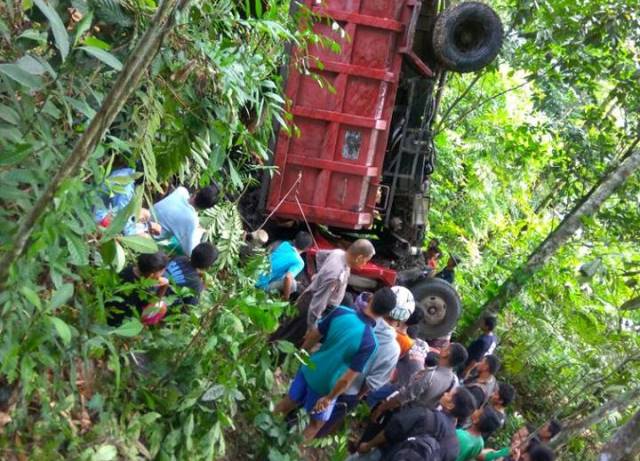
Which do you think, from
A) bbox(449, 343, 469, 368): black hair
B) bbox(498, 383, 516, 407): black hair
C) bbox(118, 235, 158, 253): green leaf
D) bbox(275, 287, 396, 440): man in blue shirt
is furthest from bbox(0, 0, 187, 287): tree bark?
bbox(498, 383, 516, 407): black hair

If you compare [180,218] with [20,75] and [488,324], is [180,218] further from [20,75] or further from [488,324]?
[488,324]

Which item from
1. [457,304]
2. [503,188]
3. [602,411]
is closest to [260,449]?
[602,411]

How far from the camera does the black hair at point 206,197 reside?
508 cm

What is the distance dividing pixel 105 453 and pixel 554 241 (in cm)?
607

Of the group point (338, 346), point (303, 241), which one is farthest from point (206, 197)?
point (303, 241)

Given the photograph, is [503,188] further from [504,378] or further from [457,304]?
[457,304]

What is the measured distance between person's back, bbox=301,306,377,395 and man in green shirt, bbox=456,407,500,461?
949 mm

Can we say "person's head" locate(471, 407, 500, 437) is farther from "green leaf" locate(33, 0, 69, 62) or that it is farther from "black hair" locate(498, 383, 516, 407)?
"green leaf" locate(33, 0, 69, 62)

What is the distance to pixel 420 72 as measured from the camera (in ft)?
26.1

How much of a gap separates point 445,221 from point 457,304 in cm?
379

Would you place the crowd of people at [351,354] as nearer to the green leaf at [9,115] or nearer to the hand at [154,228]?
the hand at [154,228]

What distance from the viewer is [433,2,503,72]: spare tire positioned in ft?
25.9

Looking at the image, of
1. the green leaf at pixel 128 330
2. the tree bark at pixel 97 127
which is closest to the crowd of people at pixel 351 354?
the green leaf at pixel 128 330

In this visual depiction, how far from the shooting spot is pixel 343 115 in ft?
23.7
